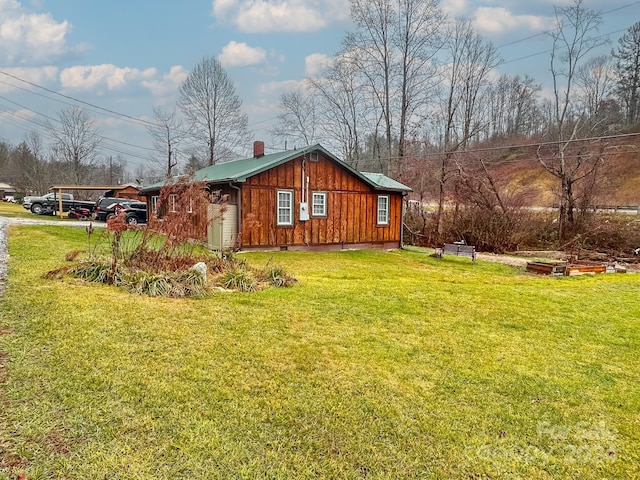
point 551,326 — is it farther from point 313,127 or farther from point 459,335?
point 313,127

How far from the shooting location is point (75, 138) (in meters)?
42.3

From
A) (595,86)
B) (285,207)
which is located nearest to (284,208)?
(285,207)

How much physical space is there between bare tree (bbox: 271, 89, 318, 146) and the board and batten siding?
16192mm

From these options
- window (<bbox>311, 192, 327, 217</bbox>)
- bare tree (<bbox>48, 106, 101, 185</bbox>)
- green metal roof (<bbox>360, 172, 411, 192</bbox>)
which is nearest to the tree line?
green metal roof (<bbox>360, 172, 411, 192</bbox>)

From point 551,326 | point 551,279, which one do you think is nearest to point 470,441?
point 551,326

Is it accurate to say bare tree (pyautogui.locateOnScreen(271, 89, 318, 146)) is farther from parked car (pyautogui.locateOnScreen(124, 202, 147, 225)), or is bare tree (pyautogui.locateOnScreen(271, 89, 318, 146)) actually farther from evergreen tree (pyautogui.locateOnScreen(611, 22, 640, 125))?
evergreen tree (pyautogui.locateOnScreen(611, 22, 640, 125))

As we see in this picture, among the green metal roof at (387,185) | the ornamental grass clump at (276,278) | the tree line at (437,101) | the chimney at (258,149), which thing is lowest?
the ornamental grass clump at (276,278)

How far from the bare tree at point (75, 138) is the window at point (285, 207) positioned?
121 feet

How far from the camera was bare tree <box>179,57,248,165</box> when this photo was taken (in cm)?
3200

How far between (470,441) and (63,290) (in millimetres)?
5818

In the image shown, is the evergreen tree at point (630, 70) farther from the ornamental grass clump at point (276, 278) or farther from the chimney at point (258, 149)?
the ornamental grass clump at point (276, 278)

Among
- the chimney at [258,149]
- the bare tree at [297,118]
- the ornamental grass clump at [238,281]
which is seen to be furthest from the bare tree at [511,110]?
the ornamental grass clump at [238,281]

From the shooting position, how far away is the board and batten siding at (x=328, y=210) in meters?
13.0

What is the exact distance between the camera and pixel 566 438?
276 centimetres
